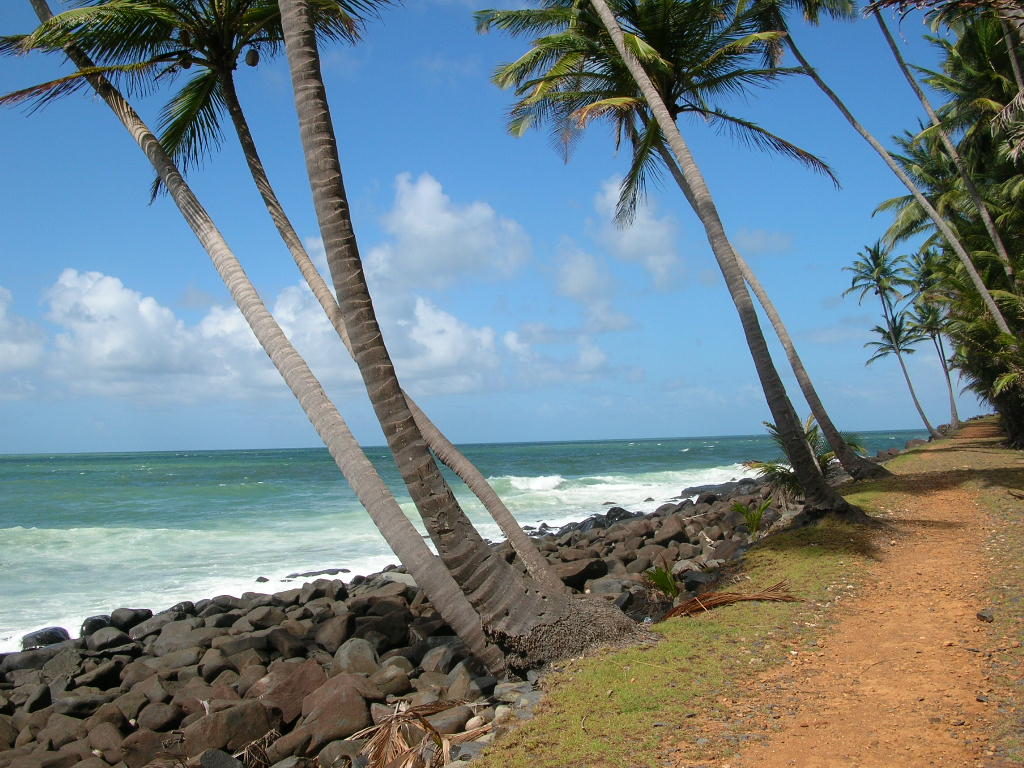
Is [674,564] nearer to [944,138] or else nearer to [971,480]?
[971,480]

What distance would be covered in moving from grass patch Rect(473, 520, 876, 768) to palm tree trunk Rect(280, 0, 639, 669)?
346mm

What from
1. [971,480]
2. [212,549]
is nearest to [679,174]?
[971,480]

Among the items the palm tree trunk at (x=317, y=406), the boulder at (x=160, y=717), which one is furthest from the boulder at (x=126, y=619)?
the palm tree trunk at (x=317, y=406)

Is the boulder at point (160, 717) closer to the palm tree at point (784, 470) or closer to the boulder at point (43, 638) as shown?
the boulder at point (43, 638)

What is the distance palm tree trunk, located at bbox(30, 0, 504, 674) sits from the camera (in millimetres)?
5188

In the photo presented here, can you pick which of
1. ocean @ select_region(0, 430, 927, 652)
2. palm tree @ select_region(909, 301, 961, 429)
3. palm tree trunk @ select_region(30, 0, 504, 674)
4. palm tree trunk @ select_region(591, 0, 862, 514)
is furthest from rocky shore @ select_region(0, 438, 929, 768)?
palm tree @ select_region(909, 301, 961, 429)

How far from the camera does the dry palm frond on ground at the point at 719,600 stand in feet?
20.5

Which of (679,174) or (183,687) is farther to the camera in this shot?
(679,174)

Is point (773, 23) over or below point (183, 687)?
over

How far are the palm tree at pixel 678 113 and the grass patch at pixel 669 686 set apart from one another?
2.08 metres

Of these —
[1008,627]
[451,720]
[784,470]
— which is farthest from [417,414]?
[784,470]

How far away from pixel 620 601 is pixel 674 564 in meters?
3.76

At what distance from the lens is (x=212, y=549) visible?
16.8 m

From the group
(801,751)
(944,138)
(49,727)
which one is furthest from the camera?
(944,138)
